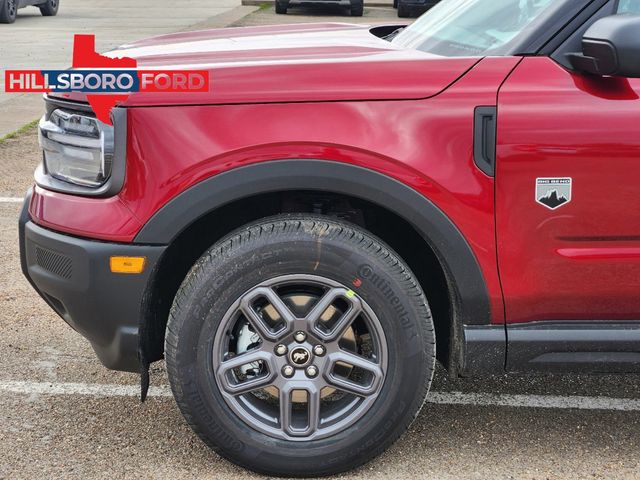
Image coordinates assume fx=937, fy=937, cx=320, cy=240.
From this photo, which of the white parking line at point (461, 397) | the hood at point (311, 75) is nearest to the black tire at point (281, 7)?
the white parking line at point (461, 397)

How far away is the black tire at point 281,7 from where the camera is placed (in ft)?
71.4

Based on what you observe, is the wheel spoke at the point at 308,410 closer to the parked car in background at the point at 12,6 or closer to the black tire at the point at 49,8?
the parked car in background at the point at 12,6

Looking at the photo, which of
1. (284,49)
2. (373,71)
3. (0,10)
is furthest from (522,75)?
(0,10)

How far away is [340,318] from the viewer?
9.36 ft

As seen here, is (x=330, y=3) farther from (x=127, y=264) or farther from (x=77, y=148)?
(x=127, y=264)

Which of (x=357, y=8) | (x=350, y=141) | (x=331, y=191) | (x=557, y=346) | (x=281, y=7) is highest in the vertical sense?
(x=350, y=141)

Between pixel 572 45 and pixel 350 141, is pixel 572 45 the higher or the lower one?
the higher one

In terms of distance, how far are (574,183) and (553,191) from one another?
0.21 feet

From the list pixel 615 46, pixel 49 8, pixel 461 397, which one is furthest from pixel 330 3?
pixel 615 46

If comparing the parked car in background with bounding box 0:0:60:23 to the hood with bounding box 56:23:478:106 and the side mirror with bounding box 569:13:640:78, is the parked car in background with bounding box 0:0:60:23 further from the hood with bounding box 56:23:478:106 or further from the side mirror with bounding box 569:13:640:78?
the side mirror with bounding box 569:13:640:78

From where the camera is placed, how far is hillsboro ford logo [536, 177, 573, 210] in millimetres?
2680

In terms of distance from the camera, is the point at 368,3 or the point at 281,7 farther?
the point at 368,3

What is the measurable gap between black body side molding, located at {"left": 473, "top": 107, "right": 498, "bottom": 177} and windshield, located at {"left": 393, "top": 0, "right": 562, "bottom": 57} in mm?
267

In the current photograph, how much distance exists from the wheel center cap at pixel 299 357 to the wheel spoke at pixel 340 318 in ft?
0.26
